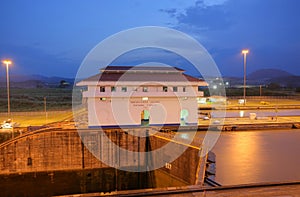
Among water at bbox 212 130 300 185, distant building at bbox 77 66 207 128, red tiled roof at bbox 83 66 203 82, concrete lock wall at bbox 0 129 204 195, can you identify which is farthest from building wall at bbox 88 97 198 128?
water at bbox 212 130 300 185

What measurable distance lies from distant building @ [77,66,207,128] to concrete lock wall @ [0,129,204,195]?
1.97 meters

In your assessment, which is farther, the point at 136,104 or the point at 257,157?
the point at 136,104

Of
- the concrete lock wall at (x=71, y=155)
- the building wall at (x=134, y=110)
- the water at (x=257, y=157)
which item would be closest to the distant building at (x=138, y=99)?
the building wall at (x=134, y=110)

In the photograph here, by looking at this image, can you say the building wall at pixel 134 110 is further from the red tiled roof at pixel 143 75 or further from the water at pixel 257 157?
the water at pixel 257 157

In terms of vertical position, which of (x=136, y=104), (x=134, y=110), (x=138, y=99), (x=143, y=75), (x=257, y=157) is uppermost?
(x=143, y=75)

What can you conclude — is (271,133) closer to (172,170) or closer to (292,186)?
(172,170)

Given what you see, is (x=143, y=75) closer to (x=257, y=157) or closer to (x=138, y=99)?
(x=138, y=99)

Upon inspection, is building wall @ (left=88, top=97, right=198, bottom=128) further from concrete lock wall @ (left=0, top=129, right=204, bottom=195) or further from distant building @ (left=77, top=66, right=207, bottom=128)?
concrete lock wall @ (left=0, top=129, right=204, bottom=195)

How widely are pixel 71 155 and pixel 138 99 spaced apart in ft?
26.5

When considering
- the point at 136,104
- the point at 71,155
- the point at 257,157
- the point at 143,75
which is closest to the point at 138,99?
the point at 136,104

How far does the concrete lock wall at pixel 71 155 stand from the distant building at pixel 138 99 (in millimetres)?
1967

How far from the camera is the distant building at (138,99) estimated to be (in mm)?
26531

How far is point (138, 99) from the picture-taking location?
27156mm

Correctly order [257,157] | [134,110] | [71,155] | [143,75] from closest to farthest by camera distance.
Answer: [257,157]
[71,155]
[134,110]
[143,75]
